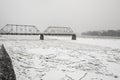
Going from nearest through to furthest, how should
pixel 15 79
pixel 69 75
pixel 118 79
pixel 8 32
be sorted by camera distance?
1. pixel 15 79
2. pixel 118 79
3. pixel 69 75
4. pixel 8 32

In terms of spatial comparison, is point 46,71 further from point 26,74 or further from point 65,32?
point 65,32

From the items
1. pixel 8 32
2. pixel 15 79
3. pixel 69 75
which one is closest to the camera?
pixel 15 79

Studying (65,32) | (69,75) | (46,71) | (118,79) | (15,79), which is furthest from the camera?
(65,32)

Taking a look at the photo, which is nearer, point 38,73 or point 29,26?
point 38,73

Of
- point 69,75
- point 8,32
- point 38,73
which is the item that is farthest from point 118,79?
point 8,32

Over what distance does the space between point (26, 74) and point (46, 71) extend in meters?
0.92

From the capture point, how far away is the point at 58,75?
4.93 metres

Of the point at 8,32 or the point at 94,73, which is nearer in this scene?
the point at 94,73

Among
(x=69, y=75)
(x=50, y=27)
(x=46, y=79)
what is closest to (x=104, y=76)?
(x=69, y=75)

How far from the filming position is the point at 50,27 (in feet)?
117

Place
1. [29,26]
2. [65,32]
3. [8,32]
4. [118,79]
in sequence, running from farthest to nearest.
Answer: [65,32] → [29,26] → [8,32] → [118,79]

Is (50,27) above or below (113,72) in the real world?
above

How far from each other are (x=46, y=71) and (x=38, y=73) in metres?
0.43

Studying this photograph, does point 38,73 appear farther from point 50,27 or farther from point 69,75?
point 50,27
